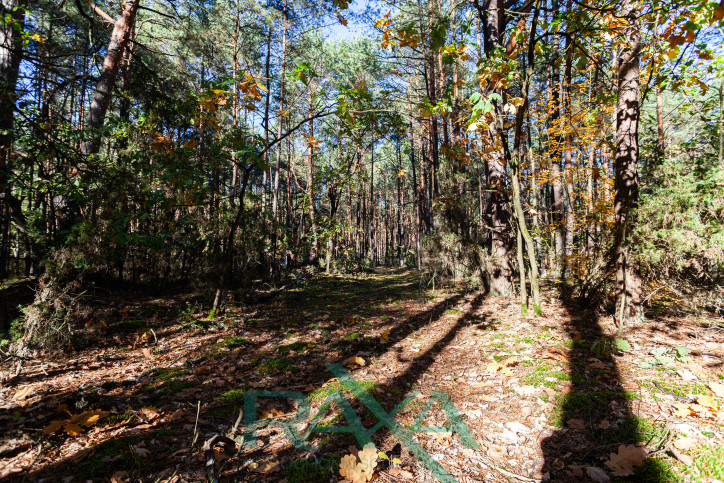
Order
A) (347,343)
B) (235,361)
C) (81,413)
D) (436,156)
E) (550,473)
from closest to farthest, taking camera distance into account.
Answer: (550,473) < (81,413) < (235,361) < (347,343) < (436,156)

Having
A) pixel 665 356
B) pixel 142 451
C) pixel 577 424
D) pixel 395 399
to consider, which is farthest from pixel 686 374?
pixel 142 451

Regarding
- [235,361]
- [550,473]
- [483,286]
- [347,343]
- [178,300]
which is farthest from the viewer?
[483,286]

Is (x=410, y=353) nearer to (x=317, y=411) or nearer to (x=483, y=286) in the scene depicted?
(x=317, y=411)

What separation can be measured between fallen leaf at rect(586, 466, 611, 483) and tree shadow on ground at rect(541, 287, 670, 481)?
0.04 m

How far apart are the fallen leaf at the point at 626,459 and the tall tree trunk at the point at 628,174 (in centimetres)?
298

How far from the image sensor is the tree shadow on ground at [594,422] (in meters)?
1.91

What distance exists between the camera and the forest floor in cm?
194

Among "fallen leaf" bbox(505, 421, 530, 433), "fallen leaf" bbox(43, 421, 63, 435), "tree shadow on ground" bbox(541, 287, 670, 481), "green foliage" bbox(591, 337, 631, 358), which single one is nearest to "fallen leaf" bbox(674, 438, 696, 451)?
"tree shadow on ground" bbox(541, 287, 670, 481)

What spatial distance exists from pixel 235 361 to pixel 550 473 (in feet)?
11.6

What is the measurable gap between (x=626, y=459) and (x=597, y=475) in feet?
0.73

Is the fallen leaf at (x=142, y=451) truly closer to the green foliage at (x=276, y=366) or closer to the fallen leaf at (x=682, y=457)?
the green foliage at (x=276, y=366)

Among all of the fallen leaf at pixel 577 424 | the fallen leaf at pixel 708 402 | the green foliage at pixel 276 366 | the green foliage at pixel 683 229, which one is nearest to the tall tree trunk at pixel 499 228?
the green foliage at pixel 683 229

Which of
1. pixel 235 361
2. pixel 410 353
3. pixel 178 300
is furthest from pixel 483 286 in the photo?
pixel 178 300

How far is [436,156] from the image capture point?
47.7 ft
